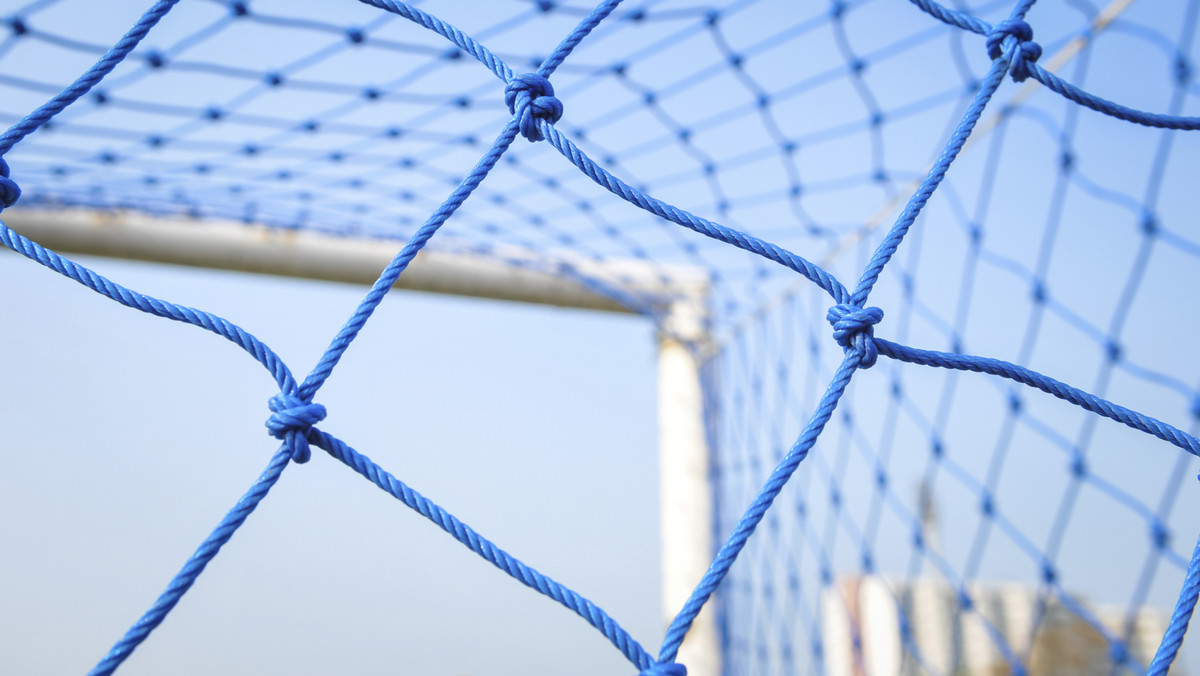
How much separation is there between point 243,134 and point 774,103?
37.2 inches

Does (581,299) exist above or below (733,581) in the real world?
above

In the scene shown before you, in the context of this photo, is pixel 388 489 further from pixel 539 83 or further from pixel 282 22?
pixel 282 22

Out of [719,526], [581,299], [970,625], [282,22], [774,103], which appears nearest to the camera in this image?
[282,22]

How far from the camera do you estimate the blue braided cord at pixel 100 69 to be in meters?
0.54

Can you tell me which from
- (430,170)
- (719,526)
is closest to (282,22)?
(430,170)

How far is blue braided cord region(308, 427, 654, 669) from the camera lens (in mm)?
468

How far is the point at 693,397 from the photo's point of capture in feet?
5.91

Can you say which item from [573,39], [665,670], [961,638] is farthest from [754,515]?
[961,638]

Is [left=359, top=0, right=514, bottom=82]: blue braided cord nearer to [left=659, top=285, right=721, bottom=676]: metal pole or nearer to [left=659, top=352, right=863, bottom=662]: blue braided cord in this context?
[left=659, top=352, right=863, bottom=662]: blue braided cord

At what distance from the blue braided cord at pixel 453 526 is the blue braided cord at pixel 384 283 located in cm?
3

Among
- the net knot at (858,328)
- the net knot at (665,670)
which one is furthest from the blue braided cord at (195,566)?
the net knot at (858,328)

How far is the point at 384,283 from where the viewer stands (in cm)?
51

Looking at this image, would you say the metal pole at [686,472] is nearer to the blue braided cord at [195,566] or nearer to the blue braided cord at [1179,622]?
the blue braided cord at [1179,622]

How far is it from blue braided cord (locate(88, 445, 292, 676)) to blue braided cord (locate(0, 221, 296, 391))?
61 millimetres
